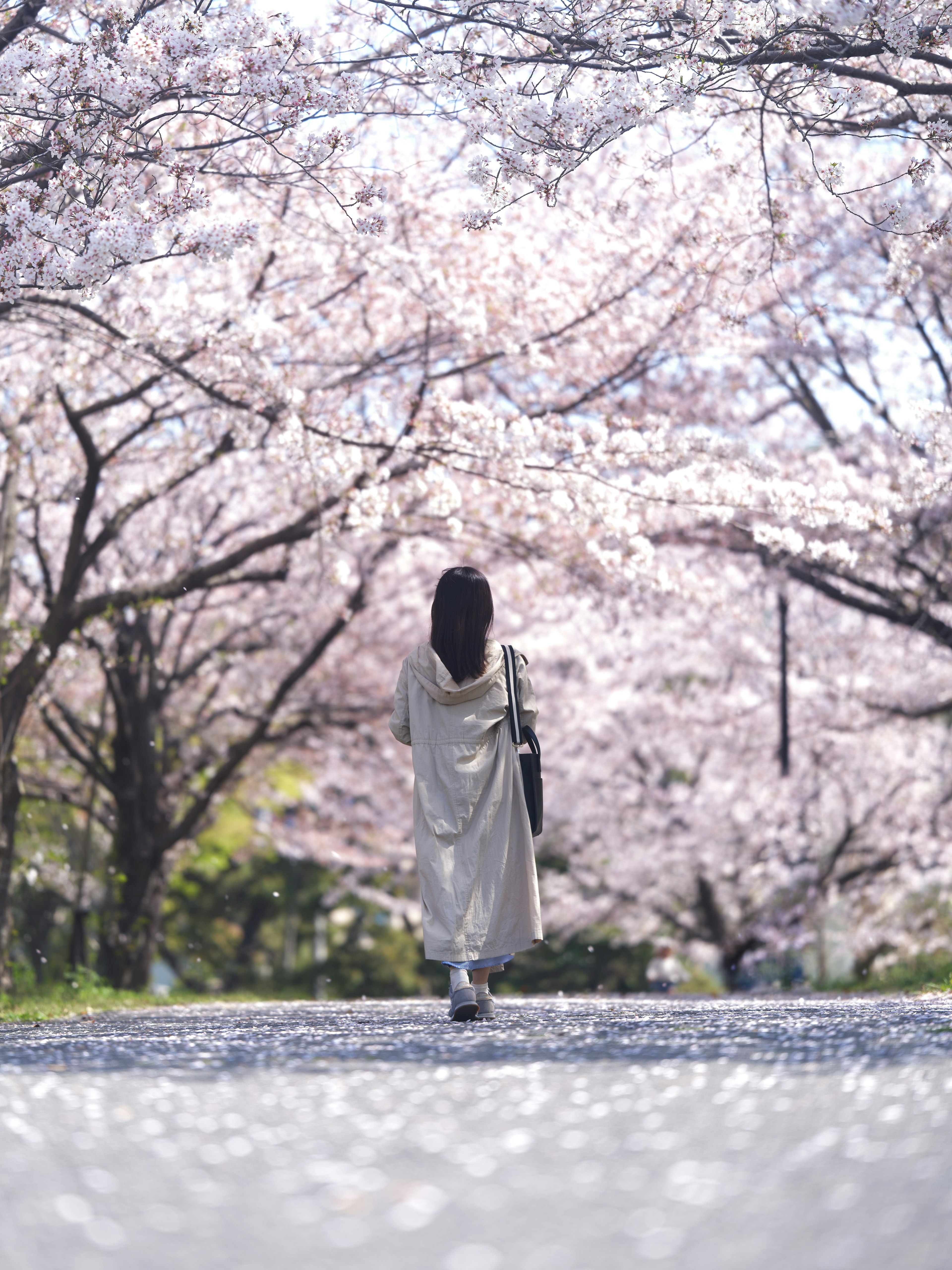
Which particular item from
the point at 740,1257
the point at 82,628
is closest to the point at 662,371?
the point at 82,628

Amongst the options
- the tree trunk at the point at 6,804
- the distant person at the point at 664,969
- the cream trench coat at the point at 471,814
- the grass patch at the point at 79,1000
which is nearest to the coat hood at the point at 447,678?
the cream trench coat at the point at 471,814

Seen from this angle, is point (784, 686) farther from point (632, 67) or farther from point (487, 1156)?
point (487, 1156)

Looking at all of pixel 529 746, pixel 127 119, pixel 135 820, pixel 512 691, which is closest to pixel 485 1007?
pixel 529 746

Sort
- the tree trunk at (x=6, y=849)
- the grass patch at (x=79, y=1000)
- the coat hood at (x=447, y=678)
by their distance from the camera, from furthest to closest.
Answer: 1. the tree trunk at (x=6, y=849)
2. the grass patch at (x=79, y=1000)
3. the coat hood at (x=447, y=678)

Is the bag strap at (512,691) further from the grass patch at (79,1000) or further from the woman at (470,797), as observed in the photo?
the grass patch at (79,1000)

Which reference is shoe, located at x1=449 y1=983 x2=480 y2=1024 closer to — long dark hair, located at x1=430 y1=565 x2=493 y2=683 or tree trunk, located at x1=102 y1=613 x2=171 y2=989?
long dark hair, located at x1=430 y1=565 x2=493 y2=683

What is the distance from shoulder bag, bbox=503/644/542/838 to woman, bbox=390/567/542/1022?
0.02 m

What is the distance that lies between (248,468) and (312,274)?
3.65 m

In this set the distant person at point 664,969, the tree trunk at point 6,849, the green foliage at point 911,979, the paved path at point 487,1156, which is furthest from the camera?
the distant person at point 664,969

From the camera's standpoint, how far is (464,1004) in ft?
16.9

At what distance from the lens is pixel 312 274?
32.0ft

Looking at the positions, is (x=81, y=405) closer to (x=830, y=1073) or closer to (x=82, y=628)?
(x=82, y=628)

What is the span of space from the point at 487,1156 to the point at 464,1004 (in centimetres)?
260

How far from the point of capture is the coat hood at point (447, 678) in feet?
17.6
